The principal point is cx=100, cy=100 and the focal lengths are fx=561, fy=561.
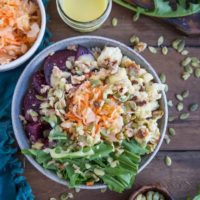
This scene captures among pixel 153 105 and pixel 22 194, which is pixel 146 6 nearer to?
pixel 153 105

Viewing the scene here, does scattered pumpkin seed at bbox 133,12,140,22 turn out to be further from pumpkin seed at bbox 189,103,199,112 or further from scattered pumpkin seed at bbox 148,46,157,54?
pumpkin seed at bbox 189,103,199,112

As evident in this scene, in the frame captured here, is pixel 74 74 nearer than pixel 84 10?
Yes

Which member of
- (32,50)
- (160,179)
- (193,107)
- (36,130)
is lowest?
(160,179)

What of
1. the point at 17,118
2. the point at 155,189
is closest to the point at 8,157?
the point at 17,118

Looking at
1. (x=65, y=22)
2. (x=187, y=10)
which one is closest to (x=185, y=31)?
(x=187, y=10)

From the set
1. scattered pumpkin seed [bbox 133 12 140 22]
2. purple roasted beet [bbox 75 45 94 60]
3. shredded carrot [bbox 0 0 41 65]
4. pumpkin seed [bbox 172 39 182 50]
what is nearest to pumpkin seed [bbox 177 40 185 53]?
pumpkin seed [bbox 172 39 182 50]

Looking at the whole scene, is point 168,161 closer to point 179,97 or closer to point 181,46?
point 179,97

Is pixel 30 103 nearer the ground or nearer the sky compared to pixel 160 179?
nearer the sky
